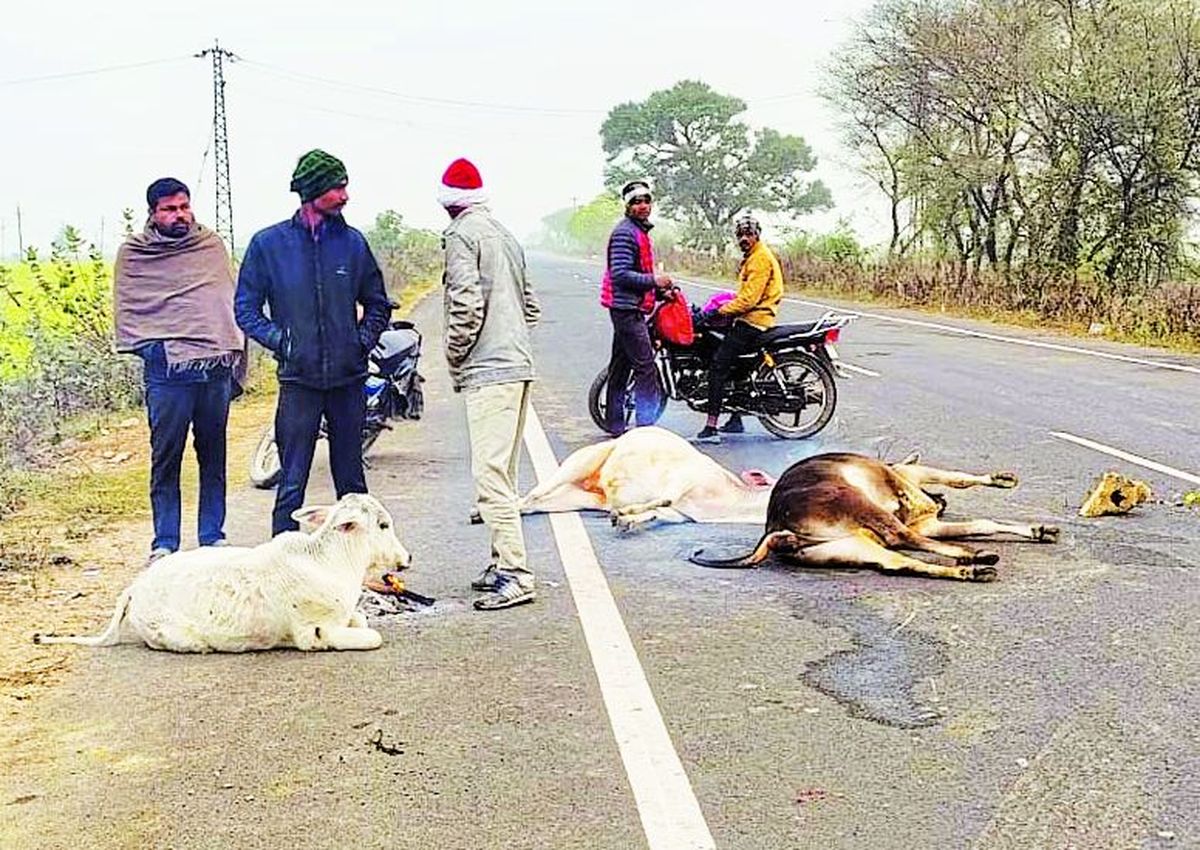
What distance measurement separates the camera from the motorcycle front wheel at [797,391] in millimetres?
11984

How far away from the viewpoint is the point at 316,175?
263 inches

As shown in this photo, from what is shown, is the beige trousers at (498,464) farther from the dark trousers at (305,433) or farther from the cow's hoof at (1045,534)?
the cow's hoof at (1045,534)

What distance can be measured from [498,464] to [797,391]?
5662mm

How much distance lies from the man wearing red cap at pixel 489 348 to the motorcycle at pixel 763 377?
5151mm

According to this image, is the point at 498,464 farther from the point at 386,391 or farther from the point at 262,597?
the point at 386,391

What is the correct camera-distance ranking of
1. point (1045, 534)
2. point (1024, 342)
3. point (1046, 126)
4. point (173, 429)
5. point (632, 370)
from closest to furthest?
point (173, 429), point (1045, 534), point (632, 370), point (1024, 342), point (1046, 126)

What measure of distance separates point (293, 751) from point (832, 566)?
11.1 feet

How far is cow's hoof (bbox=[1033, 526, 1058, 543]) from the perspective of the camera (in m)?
7.82

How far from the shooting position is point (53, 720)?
5184 millimetres

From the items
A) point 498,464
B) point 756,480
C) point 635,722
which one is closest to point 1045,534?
point 756,480

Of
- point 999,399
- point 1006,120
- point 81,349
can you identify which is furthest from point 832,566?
point 1006,120

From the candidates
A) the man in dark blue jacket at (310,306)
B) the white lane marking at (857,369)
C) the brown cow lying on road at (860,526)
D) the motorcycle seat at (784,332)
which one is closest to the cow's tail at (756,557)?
the brown cow lying on road at (860,526)

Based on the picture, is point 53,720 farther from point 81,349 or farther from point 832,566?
point 81,349

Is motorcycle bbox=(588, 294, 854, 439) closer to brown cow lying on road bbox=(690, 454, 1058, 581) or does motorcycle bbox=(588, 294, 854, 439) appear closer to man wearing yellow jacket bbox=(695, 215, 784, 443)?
man wearing yellow jacket bbox=(695, 215, 784, 443)
